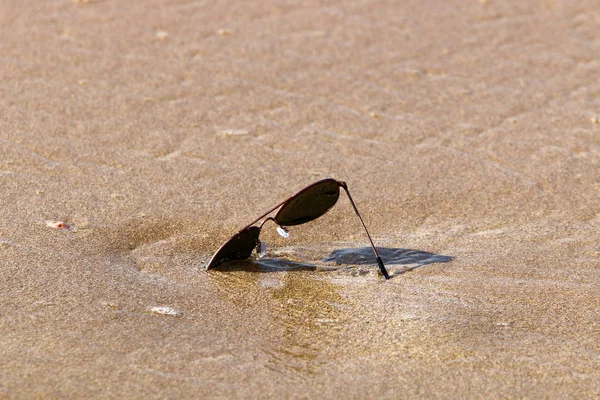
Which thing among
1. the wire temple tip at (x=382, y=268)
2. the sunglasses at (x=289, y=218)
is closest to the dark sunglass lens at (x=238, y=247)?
the sunglasses at (x=289, y=218)

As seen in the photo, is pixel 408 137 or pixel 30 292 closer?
pixel 30 292

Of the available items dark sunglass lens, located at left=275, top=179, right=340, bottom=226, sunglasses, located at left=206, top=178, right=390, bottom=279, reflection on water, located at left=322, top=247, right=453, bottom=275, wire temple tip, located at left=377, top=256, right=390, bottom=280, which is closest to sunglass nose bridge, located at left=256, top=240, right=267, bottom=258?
sunglasses, located at left=206, top=178, right=390, bottom=279

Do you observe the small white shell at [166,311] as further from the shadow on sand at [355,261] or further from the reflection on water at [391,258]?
the reflection on water at [391,258]

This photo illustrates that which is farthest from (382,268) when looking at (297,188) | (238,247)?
(297,188)

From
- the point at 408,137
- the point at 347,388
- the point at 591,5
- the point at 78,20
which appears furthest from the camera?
the point at 591,5

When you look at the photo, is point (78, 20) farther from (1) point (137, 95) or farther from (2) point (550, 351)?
(2) point (550, 351)

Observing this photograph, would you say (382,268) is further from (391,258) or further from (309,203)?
(309,203)

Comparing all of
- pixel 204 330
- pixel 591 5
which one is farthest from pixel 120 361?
pixel 591 5
